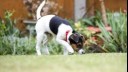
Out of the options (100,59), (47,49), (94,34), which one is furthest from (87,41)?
(100,59)

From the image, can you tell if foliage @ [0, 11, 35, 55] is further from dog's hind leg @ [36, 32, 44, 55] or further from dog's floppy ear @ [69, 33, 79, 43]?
dog's floppy ear @ [69, 33, 79, 43]

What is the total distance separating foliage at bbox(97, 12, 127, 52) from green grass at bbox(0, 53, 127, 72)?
0.42 metres

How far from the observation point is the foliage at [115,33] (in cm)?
362

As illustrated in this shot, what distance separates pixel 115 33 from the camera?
148 inches

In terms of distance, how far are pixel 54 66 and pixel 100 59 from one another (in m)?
0.28

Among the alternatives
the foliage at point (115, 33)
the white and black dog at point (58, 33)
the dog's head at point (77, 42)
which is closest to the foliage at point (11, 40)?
the white and black dog at point (58, 33)

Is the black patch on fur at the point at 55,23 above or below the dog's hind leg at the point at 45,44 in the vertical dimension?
above

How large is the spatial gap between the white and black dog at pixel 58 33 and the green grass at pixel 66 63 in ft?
0.52

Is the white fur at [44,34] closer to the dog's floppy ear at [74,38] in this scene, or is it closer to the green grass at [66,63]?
the dog's floppy ear at [74,38]

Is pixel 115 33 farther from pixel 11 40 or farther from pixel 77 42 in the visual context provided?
pixel 11 40

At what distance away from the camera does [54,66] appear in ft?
9.63

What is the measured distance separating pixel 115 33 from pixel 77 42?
48 cm

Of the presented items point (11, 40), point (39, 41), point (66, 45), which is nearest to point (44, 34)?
point (39, 41)

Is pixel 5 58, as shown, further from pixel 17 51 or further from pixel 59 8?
pixel 59 8
